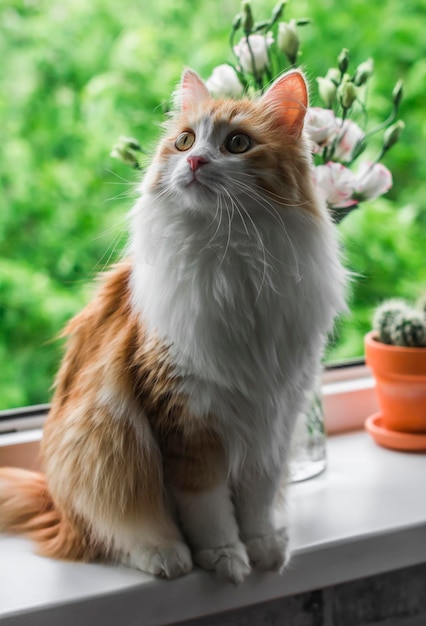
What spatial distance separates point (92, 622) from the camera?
96 centimetres

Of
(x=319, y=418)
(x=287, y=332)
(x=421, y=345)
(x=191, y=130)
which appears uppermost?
(x=191, y=130)

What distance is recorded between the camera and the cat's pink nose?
0.88m

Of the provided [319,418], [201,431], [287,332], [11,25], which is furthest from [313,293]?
[11,25]

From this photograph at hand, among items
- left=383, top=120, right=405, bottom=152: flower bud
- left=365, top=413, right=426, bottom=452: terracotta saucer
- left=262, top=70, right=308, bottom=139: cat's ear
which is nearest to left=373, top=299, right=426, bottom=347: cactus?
left=365, top=413, right=426, bottom=452: terracotta saucer

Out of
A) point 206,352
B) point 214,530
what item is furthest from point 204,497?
point 206,352

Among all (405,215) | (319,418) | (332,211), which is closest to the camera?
(332,211)

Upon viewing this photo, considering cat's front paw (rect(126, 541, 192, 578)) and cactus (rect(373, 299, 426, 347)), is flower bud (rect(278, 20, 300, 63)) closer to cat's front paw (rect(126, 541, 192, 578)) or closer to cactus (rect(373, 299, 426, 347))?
cactus (rect(373, 299, 426, 347))

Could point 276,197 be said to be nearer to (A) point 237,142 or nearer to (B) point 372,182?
(A) point 237,142

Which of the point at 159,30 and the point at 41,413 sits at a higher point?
the point at 159,30

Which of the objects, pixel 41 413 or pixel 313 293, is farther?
pixel 41 413

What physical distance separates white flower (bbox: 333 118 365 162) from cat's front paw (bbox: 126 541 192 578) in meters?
0.63

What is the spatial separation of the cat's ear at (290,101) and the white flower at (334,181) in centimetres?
17

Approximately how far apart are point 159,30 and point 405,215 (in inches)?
32.7

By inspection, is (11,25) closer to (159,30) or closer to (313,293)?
(159,30)
